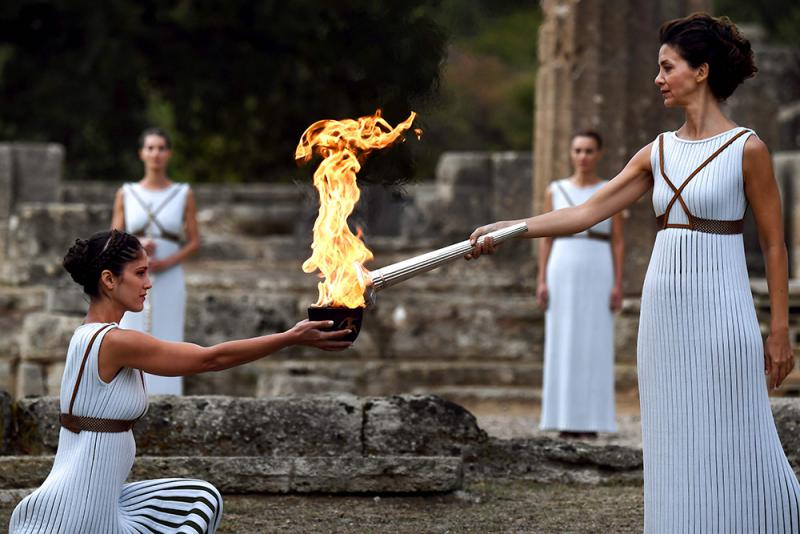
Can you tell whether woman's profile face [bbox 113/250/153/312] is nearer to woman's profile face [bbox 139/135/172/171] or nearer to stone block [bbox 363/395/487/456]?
stone block [bbox 363/395/487/456]

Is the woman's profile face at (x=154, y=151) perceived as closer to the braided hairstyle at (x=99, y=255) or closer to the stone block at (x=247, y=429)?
the stone block at (x=247, y=429)

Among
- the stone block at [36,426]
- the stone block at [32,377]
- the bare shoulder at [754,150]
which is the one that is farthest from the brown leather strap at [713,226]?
the stone block at [32,377]

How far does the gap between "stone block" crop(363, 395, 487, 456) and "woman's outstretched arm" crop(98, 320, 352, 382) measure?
2.00 m

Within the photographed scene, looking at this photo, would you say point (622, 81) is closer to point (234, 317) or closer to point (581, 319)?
point (581, 319)

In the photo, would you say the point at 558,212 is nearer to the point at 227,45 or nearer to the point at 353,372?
the point at 353,372

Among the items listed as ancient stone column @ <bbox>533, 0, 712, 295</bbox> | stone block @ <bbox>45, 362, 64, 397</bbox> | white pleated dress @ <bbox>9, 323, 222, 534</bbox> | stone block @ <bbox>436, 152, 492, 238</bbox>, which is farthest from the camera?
stone block @ <bbox>436, 152, 492, 238</bbox>

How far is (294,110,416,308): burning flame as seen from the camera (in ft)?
14.8

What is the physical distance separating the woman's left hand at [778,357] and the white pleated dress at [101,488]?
5.84 feet

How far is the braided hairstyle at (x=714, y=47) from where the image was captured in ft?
14.7

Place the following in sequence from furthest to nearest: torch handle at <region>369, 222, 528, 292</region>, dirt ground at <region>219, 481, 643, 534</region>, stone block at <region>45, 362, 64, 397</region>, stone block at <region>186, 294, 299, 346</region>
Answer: stone block at <region>186, 294, 299, 346</region>
stone block at <region>45, 362, 64, 397</region>
dirt ground at <region>219, 481, 643, 534</region>
torch handle at <region>369, 222, 528, 292</region>

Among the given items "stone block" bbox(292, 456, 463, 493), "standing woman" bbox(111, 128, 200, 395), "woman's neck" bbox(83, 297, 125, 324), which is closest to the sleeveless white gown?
"standing woman" bbox(111, 128, 200, 395)

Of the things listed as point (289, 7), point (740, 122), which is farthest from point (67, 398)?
point (289, 7)

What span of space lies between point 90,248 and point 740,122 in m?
9.30

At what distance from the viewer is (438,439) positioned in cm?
642
